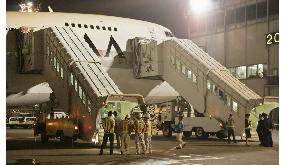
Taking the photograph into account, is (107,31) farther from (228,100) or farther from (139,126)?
(139,126)

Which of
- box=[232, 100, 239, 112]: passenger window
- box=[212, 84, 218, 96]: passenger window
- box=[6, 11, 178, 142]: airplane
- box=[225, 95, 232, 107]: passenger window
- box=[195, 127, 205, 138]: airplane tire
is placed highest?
box=[6, 11, 178, 142]: airplane

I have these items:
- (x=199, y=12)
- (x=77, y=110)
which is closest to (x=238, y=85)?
(x=77, y=110)

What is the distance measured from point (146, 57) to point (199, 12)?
99.4 feet

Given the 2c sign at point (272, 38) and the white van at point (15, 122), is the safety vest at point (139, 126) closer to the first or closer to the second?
the 2c sign at point (272, 38)

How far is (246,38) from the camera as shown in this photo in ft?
179

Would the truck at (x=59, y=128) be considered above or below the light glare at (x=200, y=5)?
below

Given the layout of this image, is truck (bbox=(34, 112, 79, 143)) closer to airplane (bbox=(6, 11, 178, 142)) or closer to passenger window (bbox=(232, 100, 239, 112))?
airplane (bbox=(6, 11, 178, 142))

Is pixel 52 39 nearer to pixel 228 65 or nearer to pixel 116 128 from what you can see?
pixel 116 128

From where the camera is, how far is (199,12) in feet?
209

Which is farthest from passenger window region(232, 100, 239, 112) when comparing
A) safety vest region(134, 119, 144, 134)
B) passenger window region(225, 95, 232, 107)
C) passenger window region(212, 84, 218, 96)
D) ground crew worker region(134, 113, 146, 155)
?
safety vest region(134, 119, 144, 134)

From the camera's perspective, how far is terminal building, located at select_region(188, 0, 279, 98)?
5109 centimetres

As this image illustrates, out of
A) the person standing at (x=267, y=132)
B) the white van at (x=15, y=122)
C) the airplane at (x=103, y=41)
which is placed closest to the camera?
the person standing at (x=267, y=132)

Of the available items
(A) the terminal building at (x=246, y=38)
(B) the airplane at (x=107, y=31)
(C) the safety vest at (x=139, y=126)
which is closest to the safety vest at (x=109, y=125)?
(C) the safety vest at (x=139, y=126)

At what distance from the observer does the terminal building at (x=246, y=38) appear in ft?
168
